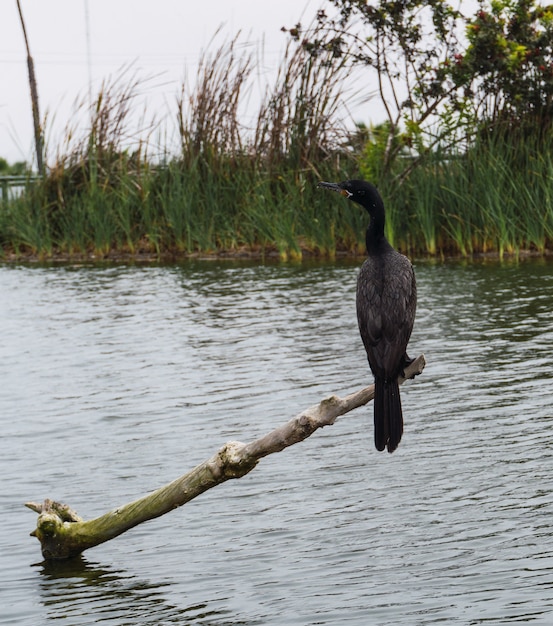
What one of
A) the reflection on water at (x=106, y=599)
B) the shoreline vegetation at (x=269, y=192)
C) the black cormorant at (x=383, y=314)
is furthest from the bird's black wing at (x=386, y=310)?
the shoreline vegetation at (x=269, y=192)

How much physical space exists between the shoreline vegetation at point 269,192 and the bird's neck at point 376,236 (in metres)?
11.3

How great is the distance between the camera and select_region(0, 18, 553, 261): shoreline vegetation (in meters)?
18.1

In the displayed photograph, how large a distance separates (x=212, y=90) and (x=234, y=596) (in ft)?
53.6

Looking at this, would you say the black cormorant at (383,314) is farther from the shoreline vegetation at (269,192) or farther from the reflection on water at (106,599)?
the shoreline vegetation at (269,192)

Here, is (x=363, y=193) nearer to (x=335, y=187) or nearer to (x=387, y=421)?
(x=335, y=187)

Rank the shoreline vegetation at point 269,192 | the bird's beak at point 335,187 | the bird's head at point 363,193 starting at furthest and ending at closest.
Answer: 1. the shoreline vegetation at point 269,192
2. the bird's head at point 363,193
3. the bird's beak at point 335,187

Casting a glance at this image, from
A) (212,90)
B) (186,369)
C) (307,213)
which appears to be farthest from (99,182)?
(186,369)

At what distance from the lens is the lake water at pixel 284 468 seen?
5281 mm

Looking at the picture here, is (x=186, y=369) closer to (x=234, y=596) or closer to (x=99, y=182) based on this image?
(x=234, y=596)

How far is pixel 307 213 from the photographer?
1953 cm

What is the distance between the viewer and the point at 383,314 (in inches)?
232

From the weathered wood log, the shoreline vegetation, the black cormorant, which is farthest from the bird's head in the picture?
the shoreline vegetation

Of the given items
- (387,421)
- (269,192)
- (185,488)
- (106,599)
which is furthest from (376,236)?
(269,192)

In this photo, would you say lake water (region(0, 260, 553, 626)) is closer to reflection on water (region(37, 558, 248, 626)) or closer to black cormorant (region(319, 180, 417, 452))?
reflection on water (region(37, 558, 248, 626))
